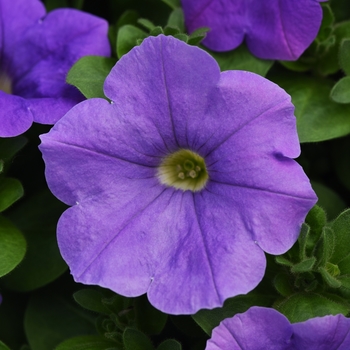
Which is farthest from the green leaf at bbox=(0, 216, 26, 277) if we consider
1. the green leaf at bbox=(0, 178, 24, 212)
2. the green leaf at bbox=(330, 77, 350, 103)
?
the green leaf at bbox=(330, 77, 350, 103)

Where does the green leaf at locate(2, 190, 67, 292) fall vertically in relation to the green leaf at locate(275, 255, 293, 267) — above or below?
below

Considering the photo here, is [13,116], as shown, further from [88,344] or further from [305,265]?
[305,265]

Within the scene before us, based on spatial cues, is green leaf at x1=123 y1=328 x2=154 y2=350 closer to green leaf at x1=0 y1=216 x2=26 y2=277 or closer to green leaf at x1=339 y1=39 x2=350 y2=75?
green leaf at x1=0 y1=216 x2=26 y2=277

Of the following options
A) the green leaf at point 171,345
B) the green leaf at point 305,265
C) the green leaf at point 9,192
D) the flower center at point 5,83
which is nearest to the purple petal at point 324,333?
the green leaf at point 305,265

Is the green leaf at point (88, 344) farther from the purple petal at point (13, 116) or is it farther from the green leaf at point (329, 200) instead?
the green leaf at point (329, 200)

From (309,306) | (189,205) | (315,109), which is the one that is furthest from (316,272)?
(315,109)

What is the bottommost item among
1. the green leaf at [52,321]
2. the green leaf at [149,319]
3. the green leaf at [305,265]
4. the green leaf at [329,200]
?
the green leaf at [52,321]

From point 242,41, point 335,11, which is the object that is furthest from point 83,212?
point 335,11

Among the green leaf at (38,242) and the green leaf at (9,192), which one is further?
the green leaf at (38,242)
